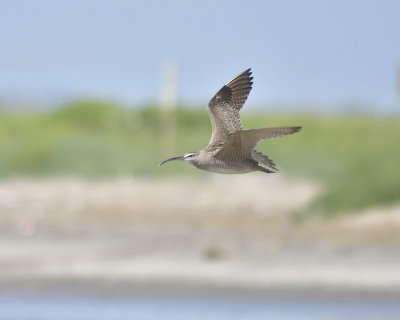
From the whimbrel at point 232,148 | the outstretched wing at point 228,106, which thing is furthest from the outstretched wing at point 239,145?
the outstretched wing at point 228,106

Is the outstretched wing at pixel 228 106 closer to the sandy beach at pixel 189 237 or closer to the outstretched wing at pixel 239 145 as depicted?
the outstretched wing at pixel 239 145

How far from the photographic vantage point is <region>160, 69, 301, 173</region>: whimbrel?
8297mm

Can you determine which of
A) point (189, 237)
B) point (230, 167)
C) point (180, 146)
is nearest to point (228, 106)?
point (230, 167)

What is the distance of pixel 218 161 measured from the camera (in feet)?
27.9

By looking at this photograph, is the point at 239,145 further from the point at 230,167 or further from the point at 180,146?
the point at 180,146

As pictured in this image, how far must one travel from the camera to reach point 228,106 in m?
9.28

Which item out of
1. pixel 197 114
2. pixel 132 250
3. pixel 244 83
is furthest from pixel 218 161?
pixel 197 114

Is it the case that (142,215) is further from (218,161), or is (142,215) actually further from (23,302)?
(218,161)

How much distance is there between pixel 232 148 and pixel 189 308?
5.59 metres

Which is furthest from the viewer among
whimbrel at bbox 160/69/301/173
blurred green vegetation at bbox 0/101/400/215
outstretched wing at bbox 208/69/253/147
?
blurred green vegetation at bbox 0/101/400/215

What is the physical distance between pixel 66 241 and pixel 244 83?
30.6ft

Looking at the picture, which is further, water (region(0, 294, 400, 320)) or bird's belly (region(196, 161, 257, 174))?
water (region(0, 294, 400, 320))

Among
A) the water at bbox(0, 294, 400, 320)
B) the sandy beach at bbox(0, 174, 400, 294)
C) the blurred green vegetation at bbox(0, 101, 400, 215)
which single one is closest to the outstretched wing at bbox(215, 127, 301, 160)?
the water at bbox(0, 294, 400, 320)

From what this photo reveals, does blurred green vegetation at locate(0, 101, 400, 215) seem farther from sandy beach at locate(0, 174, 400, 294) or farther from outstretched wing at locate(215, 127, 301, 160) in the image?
outstretched wing at locate(215, 127, 301, 160)
